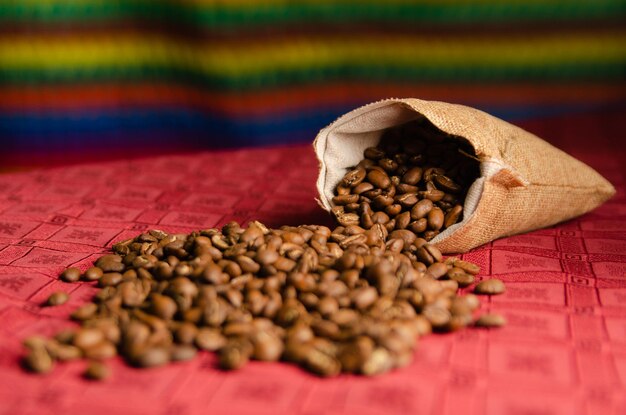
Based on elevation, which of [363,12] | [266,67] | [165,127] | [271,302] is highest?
[363,12]

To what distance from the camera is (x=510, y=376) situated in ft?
3.59

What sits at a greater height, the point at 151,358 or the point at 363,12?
the point at 363,12

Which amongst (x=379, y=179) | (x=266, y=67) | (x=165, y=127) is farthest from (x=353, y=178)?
(x=165, y=127)

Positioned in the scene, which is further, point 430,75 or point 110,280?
point 430,75

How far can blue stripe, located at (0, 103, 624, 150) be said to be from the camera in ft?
8.47

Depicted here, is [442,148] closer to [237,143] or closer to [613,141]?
[613,141]

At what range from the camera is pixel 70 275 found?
1418mm

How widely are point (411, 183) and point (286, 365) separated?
58 centimetres

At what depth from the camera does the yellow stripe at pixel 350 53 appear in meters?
2.54

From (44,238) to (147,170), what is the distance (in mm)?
560

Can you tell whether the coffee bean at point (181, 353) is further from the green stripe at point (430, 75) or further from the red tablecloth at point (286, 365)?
the green stripe at point (430, 75)

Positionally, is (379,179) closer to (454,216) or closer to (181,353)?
(454,216)

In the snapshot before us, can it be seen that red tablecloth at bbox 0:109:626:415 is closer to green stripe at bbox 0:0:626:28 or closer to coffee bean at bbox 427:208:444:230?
coffee bean at bbox 427:208:444:230

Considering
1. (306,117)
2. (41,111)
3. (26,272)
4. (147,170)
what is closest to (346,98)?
(306,117)
